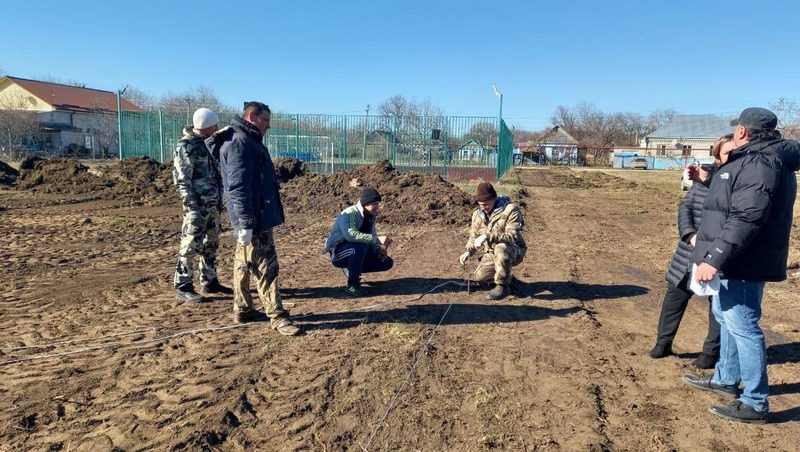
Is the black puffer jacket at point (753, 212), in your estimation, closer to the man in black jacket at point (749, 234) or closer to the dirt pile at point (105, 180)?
the man in black jacket at point (749, 234)

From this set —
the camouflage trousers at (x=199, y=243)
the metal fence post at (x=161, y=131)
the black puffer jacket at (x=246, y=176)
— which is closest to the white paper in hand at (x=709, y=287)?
the black puffer jacket at (x=246, y=176)

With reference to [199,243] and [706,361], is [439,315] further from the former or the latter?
[199,243]

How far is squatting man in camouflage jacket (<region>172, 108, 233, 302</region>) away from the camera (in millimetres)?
5523

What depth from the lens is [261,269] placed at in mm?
4664

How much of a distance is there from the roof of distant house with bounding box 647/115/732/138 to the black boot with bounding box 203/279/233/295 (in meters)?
75.2

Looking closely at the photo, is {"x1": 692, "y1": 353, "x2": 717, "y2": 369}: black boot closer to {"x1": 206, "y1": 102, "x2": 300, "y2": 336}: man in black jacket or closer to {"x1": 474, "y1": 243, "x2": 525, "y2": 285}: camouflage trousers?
{"x1": 474, "y1": 243, "x2": 525, "y2": 285}: camouflage trousers

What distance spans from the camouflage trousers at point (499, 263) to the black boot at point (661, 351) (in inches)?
71.3

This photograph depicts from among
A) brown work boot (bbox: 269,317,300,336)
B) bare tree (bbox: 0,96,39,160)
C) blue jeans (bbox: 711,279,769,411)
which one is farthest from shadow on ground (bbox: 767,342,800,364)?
bare tree (bbox: 0,96,39,160)

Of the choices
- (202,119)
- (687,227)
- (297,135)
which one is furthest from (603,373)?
(297,135)

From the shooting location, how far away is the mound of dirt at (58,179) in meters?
17.1

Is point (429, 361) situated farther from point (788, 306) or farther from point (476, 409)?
point (788, 306)

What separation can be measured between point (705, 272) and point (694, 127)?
7988 cm

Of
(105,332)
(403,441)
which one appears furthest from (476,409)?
(105,332)

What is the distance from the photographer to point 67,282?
6.44 meters
